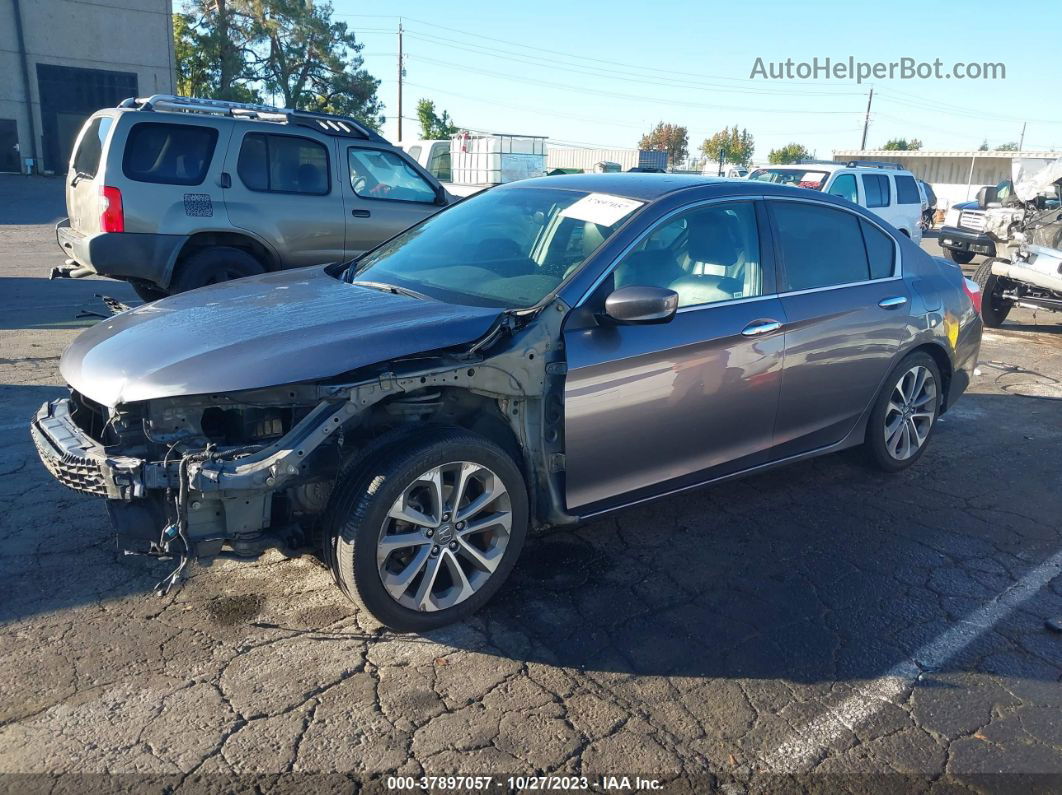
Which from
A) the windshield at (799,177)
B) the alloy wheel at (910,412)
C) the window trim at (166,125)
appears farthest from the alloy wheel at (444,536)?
the windshield at (799,177)

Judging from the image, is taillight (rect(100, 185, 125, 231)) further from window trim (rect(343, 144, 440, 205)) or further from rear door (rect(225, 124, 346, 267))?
window trim (rect(343, 144, 440, 205))

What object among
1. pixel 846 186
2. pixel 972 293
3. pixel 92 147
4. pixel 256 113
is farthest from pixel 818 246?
pixel 846 186

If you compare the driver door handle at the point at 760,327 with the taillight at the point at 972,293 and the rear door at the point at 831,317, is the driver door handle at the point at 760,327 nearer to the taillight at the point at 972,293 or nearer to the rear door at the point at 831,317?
the rear door at the point at 831,317

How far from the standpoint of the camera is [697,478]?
13.5ft

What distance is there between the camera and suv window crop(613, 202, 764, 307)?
154 inches

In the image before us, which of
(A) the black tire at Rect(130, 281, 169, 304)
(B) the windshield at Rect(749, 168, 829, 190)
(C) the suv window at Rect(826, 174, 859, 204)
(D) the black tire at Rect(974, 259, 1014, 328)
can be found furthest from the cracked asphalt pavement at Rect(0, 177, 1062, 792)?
(C) the suv window at Rect(826, 174, 859, 204)

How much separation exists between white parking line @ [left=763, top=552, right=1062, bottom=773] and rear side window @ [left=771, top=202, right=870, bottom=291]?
1.77 m

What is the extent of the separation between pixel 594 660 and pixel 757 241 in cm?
230

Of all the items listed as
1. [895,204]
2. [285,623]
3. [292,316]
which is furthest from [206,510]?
[895,204]

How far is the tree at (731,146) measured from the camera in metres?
65.8

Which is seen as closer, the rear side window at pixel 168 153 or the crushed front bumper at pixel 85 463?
the crushed front bumper at pixel 85 463

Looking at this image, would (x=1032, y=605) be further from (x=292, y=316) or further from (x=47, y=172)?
(x=47, y=172)

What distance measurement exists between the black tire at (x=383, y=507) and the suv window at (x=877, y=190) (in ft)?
47.2

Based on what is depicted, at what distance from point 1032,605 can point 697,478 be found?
61.7 inches
